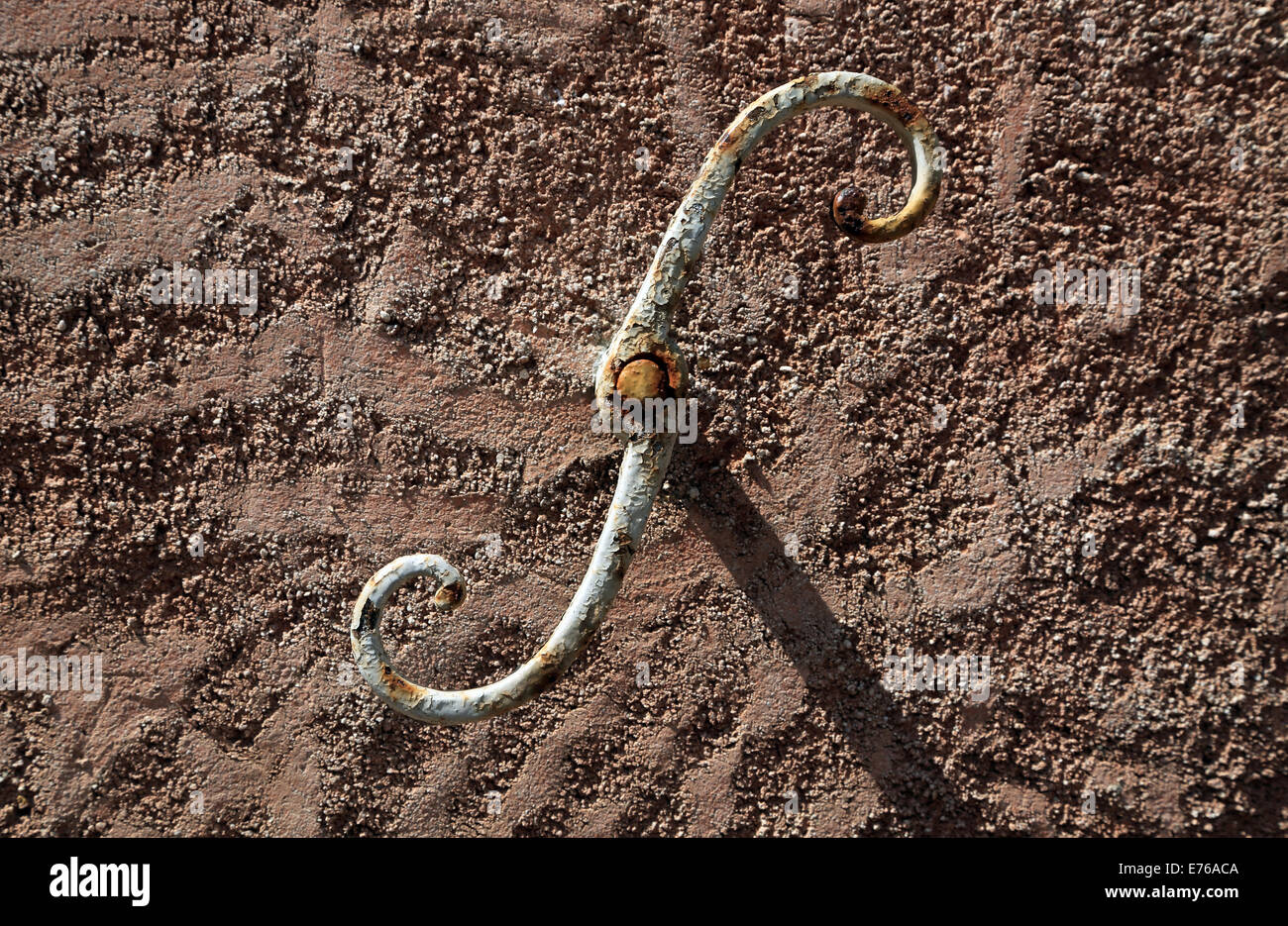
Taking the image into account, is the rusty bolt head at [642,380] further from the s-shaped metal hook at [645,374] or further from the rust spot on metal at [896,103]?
the rust spot on metal at [896,103]

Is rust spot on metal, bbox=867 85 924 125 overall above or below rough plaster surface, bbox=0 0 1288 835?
above

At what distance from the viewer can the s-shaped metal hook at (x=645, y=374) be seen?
0.68 meters

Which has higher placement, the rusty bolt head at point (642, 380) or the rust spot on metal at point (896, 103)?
the rust spot on metal at point (896, 103)

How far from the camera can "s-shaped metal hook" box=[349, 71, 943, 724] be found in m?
0.68

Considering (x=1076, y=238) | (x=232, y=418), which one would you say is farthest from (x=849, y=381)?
(x=232, y=418)

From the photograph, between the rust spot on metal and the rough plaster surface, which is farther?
the rough plaster surface

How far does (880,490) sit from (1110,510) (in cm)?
23

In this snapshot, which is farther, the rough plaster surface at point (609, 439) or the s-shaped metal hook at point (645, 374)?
the rough plaster surface at point (609, 439)

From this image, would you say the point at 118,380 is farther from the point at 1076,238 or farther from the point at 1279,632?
the point at 1279,632

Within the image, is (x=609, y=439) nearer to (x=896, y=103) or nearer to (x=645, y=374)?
(x=645, y=374)

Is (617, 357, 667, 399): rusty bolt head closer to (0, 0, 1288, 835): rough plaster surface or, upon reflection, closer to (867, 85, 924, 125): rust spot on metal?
(0, 0, 1288, 835): rough plaster surface

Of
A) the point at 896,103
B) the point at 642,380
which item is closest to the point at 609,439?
the point at 642,380

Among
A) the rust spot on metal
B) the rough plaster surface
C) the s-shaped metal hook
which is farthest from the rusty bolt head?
the rust spot on metal

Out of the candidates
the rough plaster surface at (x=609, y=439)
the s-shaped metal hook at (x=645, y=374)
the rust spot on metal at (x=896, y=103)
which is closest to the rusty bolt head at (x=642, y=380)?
the s-shaped metal hook at (x=645, y=374)
